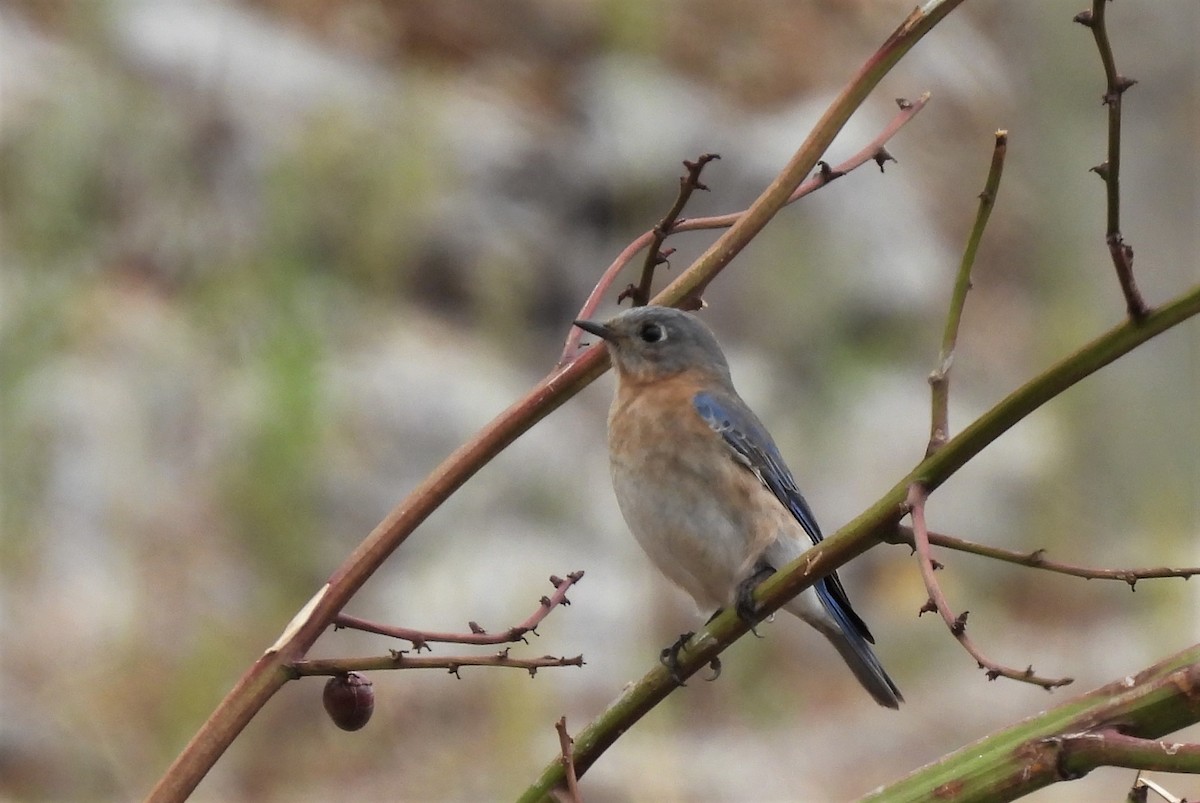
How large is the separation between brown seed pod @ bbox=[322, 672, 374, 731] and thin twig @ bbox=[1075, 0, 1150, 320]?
0.72 m

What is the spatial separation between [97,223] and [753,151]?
8.82 ft

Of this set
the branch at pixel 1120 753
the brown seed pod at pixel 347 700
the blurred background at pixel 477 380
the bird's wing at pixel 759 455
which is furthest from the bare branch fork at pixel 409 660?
the blurred background at pixel 477 380

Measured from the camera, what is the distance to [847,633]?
7.28ft

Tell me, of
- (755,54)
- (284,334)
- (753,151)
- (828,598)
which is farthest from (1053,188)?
(828,598)

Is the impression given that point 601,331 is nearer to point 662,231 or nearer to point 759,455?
point 759,455

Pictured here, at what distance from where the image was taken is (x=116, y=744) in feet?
13.0

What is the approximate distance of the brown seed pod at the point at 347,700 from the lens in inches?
47.9

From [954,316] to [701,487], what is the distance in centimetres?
122

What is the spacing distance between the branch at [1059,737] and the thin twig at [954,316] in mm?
170

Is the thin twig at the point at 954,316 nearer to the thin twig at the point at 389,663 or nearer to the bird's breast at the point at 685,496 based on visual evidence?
the thin twig at the point at 389,663

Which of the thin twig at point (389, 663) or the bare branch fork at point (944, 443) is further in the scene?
the thin twig at point (389, 663)

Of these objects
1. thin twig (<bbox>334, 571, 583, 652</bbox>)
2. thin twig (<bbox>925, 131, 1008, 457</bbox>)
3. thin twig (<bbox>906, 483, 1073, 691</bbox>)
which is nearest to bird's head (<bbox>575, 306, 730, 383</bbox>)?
thin twig (<bbox>334, 571, 583, 652</bbox>)

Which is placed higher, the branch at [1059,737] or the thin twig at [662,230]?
the thin twig at [662,230]

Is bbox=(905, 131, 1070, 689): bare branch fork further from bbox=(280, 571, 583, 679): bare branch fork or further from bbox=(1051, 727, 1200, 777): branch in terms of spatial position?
bbox=(280, 571, 583, 679): bare branch fork
